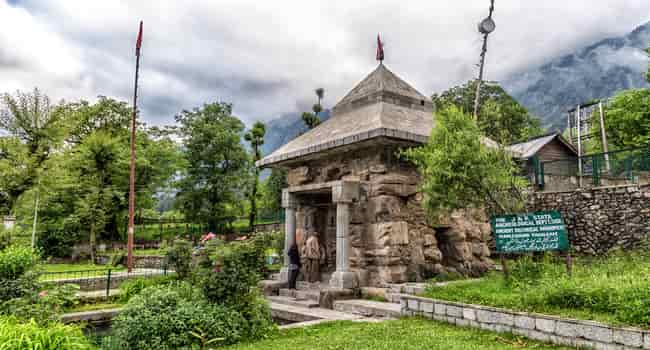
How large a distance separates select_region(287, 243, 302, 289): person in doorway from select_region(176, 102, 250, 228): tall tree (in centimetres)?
1948

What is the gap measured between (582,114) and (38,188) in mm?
31454

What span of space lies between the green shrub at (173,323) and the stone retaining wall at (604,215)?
10.3 m

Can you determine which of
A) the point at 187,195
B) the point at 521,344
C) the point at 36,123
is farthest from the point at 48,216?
the point at 521,344

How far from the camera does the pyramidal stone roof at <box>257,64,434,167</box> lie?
9.70 meters

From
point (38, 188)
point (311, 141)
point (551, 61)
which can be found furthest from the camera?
point (551, 61)

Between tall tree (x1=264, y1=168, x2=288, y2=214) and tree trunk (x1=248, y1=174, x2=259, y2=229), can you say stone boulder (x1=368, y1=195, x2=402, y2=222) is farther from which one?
tree trunk (x1=248, y1=174, x2=259, y2=229)

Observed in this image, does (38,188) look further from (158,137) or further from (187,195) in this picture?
(158,137)

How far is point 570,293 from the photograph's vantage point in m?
5.82

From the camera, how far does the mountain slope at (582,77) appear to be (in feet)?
308

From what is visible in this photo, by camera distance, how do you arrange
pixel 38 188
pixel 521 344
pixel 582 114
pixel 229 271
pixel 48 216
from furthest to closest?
pixel 582 114 → pixel 48 216 → pixel 38 188 → pixel 229 271 → pixel 521 344

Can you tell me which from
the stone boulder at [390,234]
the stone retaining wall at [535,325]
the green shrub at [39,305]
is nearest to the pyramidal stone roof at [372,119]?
the stone boulder at [390,234]

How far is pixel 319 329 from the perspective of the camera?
6926 mm

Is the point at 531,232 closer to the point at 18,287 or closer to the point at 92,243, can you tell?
the point at 18,287

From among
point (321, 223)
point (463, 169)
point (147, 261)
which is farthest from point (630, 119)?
point (147, 261)
